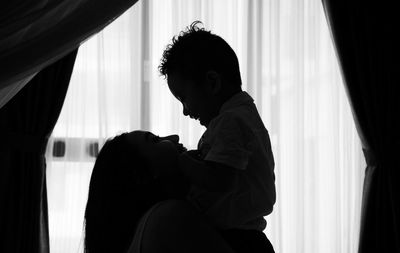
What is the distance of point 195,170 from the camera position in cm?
117

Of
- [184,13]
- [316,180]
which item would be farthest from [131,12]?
[316,180]

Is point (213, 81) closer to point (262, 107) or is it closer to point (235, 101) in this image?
point (235, 101)

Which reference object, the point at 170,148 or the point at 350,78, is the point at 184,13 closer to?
the point at 350,78

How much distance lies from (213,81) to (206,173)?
0.99 feet

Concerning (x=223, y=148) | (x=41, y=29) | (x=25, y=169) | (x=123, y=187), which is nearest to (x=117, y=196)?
(x=123, y=187)

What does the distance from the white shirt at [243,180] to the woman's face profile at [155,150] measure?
0.09 metres

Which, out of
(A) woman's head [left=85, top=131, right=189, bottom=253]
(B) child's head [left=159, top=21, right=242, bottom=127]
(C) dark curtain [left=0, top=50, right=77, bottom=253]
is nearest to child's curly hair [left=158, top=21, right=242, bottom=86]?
(B) child's head [left=159, top=21, right=242, bottom=127]

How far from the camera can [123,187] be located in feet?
3.78

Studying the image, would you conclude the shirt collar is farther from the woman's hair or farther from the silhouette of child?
the woman's hair

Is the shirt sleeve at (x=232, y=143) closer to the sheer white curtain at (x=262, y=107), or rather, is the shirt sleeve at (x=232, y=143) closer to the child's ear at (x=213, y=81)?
the child's ear at (x=213, y=81)

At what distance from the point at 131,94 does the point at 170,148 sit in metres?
1.49

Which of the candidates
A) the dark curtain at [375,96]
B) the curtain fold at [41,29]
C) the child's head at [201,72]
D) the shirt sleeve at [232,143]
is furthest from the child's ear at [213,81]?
the dark curtain at [375,96]

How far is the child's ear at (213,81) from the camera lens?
138 cm

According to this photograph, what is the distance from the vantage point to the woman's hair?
111 centimetres
